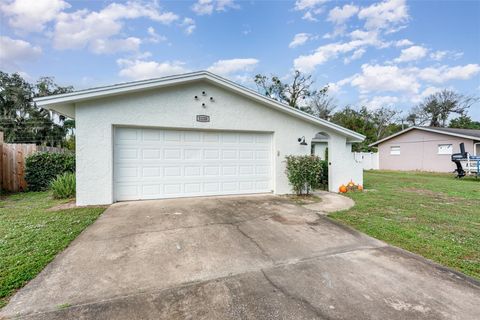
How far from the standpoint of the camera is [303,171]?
7602mm

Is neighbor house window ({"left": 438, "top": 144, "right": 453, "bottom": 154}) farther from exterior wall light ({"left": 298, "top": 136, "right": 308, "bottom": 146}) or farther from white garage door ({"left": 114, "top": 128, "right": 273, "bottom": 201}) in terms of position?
white garage door ({"left": 114, "top": 128, "right": 273, "bottom": 201})

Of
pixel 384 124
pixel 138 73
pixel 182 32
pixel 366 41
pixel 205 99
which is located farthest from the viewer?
pixel 384 124

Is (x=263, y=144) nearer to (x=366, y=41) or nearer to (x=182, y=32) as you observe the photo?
(x=182, y=32)

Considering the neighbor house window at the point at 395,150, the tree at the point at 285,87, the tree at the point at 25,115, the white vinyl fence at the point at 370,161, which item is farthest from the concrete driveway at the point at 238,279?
the tree at the point at 25,115

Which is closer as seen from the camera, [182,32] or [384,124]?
[182,32]

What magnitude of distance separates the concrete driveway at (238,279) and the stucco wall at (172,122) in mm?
2325

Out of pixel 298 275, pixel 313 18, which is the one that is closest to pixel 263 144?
pixel 298 275

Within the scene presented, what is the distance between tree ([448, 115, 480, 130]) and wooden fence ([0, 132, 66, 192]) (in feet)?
157

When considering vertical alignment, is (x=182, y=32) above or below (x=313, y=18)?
below

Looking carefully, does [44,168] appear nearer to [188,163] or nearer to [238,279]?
[188,163]

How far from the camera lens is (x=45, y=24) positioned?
372 inches

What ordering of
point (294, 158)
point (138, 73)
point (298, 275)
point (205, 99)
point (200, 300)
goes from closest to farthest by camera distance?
point (200, 300) < point (298, 275) < point (205, 99) < point (294, 158) < point (138, 73)

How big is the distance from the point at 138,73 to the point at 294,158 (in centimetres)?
1368

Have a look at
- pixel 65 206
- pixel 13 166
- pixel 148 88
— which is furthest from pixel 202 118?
pixel 13 166
